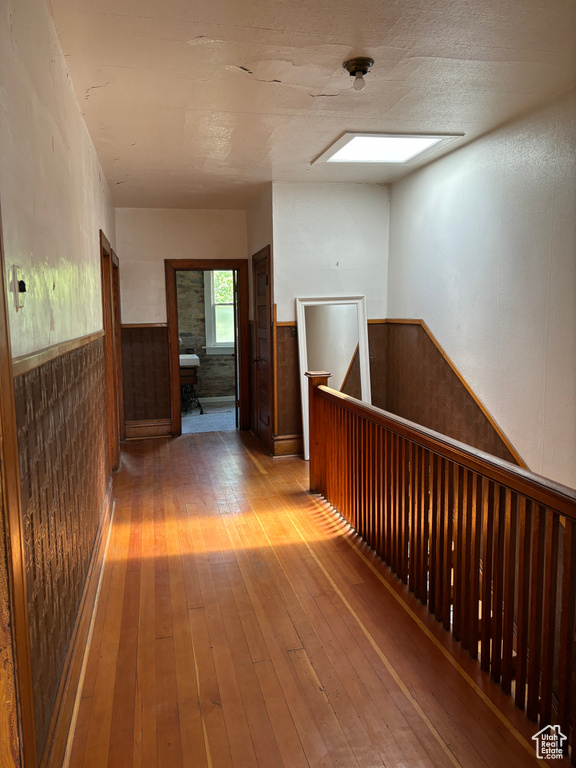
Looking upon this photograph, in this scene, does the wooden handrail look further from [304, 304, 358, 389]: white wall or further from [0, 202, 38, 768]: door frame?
[304, 304, 358, 389]: white wall

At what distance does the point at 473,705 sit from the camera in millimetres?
2135

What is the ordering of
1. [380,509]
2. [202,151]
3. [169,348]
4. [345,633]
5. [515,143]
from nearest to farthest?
[345,633] < [380,509] < [515,143] < [202,151] < [169,348]

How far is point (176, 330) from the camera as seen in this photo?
6.84 meters

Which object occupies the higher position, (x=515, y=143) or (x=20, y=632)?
(x=515, y=143)

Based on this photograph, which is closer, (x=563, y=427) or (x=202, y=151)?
(x=563, y=427)

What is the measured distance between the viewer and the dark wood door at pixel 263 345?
593 centimetres

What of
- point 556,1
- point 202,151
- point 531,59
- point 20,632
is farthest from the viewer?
point 202,151

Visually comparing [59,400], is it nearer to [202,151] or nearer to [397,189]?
[202,151]

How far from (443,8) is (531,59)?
746mm

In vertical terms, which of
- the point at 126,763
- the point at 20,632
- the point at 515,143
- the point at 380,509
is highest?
the point at 515,143

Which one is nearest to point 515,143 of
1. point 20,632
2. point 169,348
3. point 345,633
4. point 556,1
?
point 556,1

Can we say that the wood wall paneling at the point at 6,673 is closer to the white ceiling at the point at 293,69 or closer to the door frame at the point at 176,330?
the white ceiling at the point at 293,69

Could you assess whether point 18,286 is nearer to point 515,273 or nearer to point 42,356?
point 42,356

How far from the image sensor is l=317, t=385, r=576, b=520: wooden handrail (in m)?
1.85
